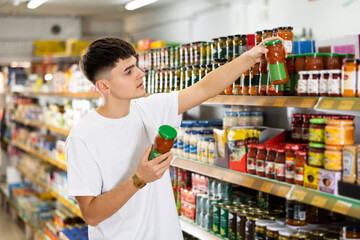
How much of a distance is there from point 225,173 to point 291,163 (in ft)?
1.94

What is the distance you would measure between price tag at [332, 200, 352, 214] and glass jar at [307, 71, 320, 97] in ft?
Answer: 1.57

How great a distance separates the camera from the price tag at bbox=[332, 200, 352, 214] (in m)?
1.80

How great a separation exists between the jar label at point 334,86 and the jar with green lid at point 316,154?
231mm

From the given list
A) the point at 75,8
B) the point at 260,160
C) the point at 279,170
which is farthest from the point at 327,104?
the point at 75,8

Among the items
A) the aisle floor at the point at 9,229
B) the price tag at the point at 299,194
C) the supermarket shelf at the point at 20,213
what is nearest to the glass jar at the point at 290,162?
the price tag at the point at 299,194

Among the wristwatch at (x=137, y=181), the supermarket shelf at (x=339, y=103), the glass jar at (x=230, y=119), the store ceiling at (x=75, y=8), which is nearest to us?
the supermarket shelf at (x=339, y=103)

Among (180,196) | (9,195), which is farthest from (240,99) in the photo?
(9,195)

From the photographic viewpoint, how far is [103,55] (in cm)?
209

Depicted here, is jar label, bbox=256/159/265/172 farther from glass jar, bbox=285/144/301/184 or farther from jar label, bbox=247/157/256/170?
glass jar, bbox=285/144/301/184

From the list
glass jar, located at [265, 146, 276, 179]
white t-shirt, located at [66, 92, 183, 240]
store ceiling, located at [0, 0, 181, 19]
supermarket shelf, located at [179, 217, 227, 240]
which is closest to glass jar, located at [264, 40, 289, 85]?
glass jar, located at [265, 146, 276, 179]

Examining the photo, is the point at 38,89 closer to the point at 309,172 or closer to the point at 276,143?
the point at 276,143

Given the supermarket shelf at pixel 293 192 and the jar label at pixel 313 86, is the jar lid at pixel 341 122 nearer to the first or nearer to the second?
the jar label at pixel 313 86

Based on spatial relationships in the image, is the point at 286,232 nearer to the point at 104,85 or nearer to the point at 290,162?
the point at 290,162

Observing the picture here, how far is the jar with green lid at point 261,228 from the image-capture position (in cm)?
249
